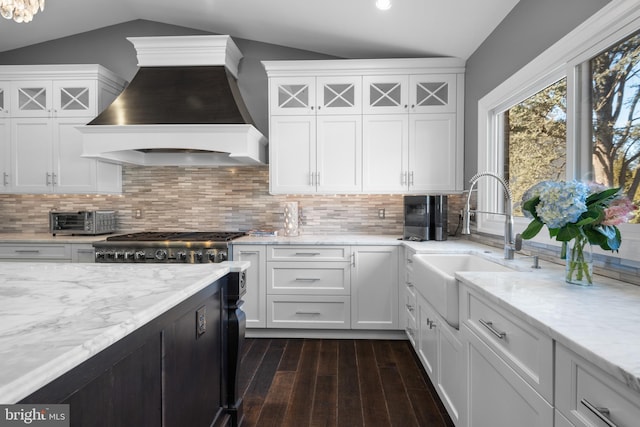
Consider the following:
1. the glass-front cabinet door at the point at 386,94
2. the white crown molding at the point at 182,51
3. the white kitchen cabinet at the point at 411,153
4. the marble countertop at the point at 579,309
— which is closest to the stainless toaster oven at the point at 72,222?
the white crown molding at the point at 182,51

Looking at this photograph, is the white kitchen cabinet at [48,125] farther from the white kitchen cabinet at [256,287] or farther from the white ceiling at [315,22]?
the white kitchen cabinet at [256,287]

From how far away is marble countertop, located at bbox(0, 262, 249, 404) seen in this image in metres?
0.66

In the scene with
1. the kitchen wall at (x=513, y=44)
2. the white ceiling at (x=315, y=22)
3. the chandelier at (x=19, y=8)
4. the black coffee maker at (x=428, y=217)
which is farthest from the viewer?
the black coffee maker at (x=428, y=217)

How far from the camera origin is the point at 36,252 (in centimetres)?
342

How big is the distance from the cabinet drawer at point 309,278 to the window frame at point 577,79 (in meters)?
1.28

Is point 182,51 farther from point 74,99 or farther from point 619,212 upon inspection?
point 619,212

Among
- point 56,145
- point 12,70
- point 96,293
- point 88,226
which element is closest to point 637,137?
point 96,293

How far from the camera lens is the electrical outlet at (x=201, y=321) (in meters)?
1.50

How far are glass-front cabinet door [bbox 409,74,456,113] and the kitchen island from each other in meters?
2.53

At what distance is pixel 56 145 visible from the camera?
3.73 metres

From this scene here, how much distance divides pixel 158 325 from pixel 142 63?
3193 mm

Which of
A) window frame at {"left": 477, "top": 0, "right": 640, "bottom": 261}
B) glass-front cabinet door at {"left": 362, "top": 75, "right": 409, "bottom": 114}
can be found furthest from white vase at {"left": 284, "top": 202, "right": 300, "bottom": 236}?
window frame at {"left": 477, "top": 0, "right": 640, "bottom": 261}

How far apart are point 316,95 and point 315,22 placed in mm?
618

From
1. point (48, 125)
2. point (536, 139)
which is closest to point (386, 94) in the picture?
point (536, 139)
